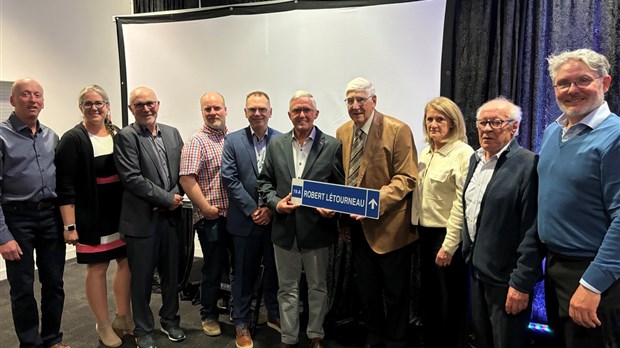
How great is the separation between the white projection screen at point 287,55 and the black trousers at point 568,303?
1581 mm

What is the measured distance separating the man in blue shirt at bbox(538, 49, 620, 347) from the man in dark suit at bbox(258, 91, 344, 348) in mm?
Answer: 1158

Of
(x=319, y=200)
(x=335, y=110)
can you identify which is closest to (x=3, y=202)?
(x=319, y=200)

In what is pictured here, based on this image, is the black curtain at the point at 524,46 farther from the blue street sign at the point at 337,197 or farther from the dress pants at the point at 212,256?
the dress pants at the point at 212,256

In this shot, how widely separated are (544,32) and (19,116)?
3.27 metres

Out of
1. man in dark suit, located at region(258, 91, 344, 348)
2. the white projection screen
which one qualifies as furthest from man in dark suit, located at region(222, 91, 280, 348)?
the white projection screen

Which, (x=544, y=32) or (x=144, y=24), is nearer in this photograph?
(x=544, y=32)

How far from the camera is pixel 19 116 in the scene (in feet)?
7.75

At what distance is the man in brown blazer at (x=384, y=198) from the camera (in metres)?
2.28

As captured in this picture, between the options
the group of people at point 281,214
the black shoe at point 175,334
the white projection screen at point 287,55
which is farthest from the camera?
the white projection screen at point 287,55

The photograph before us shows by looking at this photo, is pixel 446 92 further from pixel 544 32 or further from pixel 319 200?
pixel 319 200

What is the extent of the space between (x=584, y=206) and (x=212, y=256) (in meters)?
2.19

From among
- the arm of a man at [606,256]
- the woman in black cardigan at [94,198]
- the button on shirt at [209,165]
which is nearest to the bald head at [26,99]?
the woman in black cardigan at [94,198]

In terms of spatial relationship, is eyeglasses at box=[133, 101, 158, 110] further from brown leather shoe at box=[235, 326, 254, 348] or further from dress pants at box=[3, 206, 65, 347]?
brown leather shoe at box=[235, 326, 254, 348]

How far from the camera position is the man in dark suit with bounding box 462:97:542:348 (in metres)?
1.68
